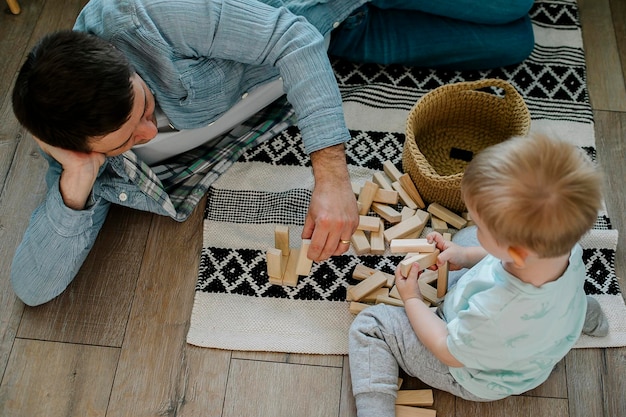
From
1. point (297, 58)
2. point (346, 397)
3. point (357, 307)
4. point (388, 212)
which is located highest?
point (297, 58)

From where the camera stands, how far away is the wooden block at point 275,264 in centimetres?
158

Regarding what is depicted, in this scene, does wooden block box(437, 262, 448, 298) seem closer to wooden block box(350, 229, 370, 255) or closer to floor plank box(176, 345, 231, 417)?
wooden block box(350, 229, 370, 255)

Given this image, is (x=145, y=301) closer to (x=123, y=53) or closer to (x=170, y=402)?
(x=170, y=402)

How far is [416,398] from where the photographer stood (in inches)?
57.7

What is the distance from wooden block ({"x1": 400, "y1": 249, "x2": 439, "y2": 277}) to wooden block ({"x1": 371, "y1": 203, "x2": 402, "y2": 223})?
0.22 m

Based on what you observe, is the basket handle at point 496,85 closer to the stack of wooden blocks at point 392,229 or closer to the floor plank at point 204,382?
the stack of wooden blocks at point 392,229

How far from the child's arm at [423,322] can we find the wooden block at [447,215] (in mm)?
289

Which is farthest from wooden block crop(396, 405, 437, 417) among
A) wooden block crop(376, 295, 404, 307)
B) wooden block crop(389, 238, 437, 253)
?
wooden block crop(389, 238, 437, 253)

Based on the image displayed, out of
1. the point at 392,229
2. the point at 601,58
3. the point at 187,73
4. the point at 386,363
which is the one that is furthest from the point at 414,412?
the point at 601,58

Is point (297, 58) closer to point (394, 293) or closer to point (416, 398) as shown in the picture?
point (394, 293)

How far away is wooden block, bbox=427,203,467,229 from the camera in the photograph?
1.66 meters

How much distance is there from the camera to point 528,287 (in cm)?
111

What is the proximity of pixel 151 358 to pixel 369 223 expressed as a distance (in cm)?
63

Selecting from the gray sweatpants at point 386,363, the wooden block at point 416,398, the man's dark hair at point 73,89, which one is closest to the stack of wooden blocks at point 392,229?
the gray sweatpants at point 386,363
